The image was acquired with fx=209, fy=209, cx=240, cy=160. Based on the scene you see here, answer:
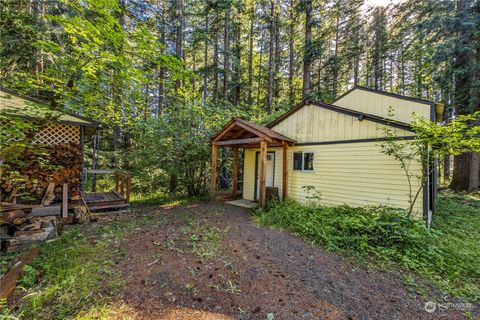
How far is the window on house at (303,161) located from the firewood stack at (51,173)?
7265 mm

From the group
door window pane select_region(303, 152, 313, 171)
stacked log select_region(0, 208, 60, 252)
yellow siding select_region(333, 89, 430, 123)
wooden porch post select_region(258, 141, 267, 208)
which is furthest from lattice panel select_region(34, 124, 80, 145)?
yellow siding select_region(333, 89, 430, 123)

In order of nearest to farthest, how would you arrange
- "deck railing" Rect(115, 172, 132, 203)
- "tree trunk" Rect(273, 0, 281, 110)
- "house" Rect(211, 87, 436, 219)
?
"house" Rect(211, 87, 436, 219) → "deck railing" Rect(115, 172, 132, 203) → "tree trunk" Rect(273, 0, 281, 110)

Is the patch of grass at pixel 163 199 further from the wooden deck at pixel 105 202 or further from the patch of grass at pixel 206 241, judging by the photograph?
the patch of grass at pixel 206 241

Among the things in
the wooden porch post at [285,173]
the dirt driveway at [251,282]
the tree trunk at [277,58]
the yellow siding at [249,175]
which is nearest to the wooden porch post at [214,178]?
the yellow siding at [249,175]

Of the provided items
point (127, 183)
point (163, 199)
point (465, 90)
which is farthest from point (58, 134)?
point (465, 90)

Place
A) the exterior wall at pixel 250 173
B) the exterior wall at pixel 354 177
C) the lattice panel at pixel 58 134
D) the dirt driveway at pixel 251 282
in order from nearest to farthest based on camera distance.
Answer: the dirt driveway at pixel 251 282 → the exterior wall at pixel 354 177 → the lattice panel at pixel 58 134 → the exterior wall at pixel 250 173

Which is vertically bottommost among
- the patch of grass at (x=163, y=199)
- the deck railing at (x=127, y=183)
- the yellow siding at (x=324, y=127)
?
the patch of grass at (x=163, y=199)

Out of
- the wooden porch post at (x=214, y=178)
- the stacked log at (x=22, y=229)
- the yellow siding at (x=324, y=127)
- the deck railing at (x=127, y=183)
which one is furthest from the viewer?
the wooden porch post at (x=214, y=178)

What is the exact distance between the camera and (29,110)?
10.1 feet

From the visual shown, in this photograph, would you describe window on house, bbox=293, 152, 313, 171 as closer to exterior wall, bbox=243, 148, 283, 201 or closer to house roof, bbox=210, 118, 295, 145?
house roof, bbox=210, 118, 295, 145

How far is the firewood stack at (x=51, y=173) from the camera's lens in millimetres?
5445

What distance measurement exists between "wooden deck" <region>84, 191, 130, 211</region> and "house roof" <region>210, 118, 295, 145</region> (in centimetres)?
386

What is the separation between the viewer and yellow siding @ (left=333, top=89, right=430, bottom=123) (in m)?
6.57

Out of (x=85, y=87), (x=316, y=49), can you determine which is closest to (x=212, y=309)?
(x=85, y=87)
